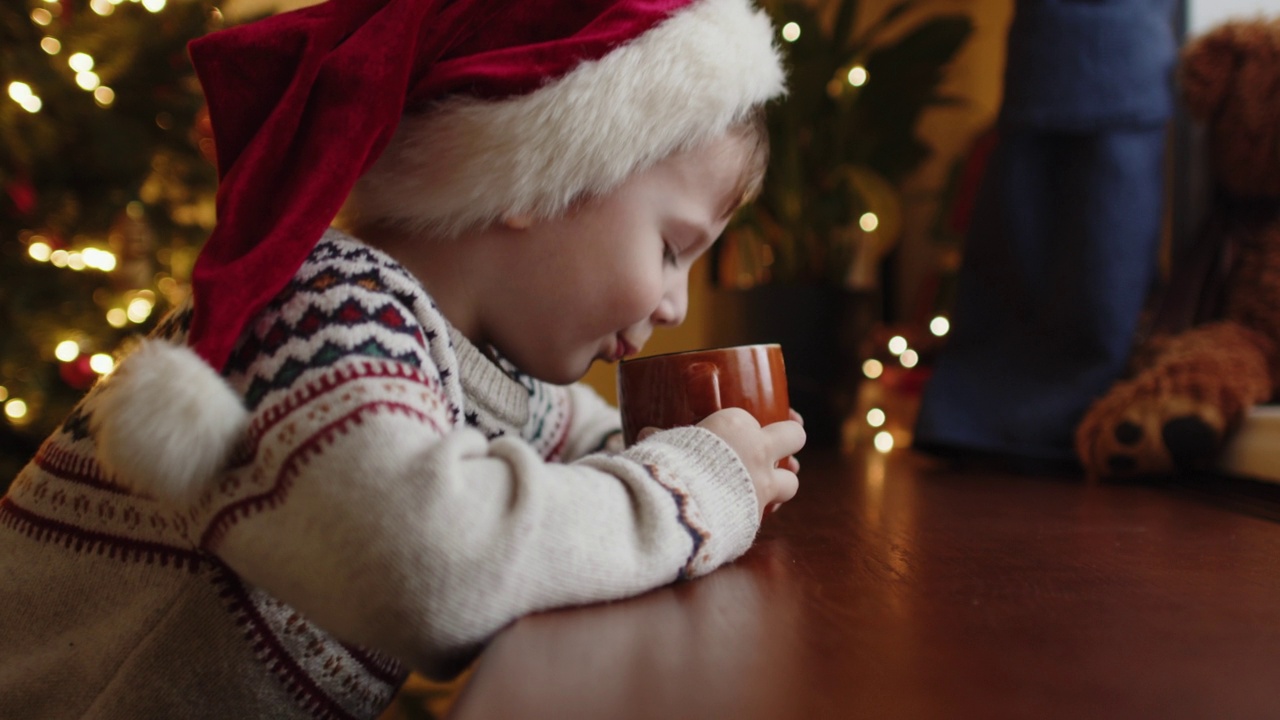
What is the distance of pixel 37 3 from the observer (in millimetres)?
1624

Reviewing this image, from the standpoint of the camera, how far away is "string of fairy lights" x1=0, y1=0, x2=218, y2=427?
5.20 feet

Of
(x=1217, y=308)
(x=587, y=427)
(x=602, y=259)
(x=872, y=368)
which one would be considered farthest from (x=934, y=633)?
(x=872, y=368)

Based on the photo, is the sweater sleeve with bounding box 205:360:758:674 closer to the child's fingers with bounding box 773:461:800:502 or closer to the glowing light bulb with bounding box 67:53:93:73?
the child's fingers with bounding box 773:461:800:502

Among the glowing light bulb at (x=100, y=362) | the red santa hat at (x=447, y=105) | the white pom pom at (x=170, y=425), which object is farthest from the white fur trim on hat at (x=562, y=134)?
the glowing light bulb at (x=100, y=362)

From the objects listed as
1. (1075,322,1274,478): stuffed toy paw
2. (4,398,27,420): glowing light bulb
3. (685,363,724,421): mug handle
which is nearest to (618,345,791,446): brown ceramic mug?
(685,363,724,421): mug handle

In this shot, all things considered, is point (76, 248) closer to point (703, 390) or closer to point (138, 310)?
point (138, 310)

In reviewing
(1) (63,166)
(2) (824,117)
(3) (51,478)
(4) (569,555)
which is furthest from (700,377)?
(1) (63,166)

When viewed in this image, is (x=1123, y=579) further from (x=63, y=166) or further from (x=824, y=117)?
(x=63, y=166)

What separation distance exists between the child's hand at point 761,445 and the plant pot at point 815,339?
2.43 feet

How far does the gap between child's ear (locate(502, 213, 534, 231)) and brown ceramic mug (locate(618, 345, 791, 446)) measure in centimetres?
13

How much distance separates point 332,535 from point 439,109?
33 cm

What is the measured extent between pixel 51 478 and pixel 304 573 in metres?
0.28

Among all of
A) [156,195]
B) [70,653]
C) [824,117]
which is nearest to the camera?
[70,653]

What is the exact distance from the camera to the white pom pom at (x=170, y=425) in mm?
433
